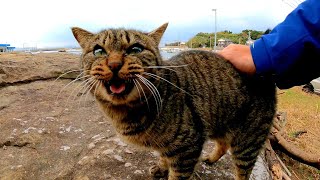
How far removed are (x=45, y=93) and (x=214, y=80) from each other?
9.44ft

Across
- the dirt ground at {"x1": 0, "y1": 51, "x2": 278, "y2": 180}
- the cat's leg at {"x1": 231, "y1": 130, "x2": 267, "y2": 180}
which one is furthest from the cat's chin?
the cat's leg at {"x1": 231, "y1": 130, "x2": 267, "y2": 180}

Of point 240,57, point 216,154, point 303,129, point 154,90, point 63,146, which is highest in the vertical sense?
point 240,57

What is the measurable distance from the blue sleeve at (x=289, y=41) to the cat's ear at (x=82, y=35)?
130 centimetres

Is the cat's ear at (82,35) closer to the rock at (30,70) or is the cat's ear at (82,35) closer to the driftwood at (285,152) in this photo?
the rock at (30,70)

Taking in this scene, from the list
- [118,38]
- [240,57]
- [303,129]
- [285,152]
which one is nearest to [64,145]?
[118,38]

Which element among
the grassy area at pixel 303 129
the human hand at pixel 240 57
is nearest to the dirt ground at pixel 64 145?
the human hand at pixel 240 57

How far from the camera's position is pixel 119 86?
2383 millimetres

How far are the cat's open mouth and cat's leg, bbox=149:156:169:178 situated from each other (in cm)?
85

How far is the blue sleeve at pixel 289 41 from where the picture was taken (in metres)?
2.14

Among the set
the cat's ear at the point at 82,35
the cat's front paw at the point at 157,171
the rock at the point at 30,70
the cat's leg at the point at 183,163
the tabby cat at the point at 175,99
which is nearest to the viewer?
the tabby cat at the point at 175,99

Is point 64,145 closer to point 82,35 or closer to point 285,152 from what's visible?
point 82,35

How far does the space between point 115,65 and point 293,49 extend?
1.16m

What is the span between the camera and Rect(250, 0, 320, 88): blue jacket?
215cm

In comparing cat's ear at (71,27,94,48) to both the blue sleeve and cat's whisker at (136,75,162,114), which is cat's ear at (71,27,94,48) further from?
the blue sleeve
